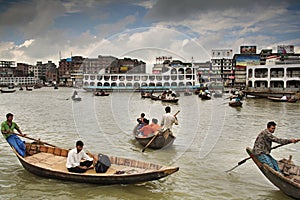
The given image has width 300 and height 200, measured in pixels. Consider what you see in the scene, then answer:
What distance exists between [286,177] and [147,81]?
60796 mm

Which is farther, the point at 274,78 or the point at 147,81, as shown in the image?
the point at 147,81

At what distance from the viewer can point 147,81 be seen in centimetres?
6706

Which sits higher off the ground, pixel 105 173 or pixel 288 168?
pixel 288 168

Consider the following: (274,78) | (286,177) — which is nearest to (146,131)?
(286,177)

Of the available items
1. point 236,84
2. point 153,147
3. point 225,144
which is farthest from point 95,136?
point 236,84

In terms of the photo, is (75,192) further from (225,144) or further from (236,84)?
(236,84)

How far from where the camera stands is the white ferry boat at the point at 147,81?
6562 centimetres

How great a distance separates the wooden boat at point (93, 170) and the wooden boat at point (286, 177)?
2018mm

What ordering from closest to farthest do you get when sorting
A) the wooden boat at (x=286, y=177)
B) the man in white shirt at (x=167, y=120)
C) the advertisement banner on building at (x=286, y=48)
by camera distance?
the wooden boat at (x=286, y=177) < the man in white shirt at (x=167, y=120) < the advertisement banner on building at (x=286, y=48)

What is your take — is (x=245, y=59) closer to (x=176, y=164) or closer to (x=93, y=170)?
(x=176, y=164)

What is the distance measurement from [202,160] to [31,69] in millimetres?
164399

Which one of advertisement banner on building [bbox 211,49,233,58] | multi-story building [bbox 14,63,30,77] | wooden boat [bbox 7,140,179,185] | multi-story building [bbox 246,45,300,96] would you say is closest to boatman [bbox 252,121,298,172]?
wooden boat [bbox 7,140,179,185]

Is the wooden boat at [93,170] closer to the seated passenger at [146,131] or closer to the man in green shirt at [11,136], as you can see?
the man in green shirt at [11,136]

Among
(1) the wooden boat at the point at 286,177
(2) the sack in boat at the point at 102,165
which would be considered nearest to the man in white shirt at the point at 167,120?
(2) the sack in boat at the point at 102,165
